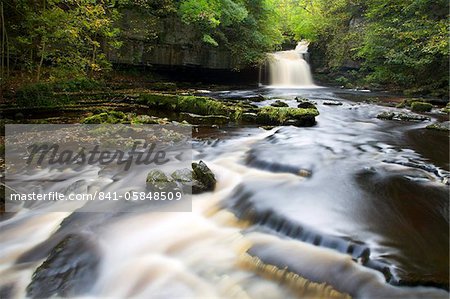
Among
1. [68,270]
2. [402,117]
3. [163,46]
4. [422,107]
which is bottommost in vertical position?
[68,270]

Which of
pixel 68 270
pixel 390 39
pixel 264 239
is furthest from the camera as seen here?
pixel 390 39

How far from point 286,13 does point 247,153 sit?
3389 centimetres

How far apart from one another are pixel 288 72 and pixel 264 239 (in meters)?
21.3

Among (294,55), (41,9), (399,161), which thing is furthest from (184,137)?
(294,55)

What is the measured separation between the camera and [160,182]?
15.3 ft

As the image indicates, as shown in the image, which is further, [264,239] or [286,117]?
[286,117]

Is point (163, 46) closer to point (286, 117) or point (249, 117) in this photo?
point (249, 117)

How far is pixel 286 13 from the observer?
35938mm

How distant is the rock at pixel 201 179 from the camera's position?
4.59 m

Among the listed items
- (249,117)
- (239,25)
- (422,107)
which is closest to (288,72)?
(239,25)

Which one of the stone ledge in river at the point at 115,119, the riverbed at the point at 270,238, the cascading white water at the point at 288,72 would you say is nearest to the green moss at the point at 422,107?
the riverbed at the point at 270,238

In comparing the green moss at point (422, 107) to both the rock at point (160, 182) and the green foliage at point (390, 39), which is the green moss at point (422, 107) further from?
the rock at point (160, 182)

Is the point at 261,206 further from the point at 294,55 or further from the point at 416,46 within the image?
the point at 294,55

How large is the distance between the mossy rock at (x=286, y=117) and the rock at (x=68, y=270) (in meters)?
6.40
